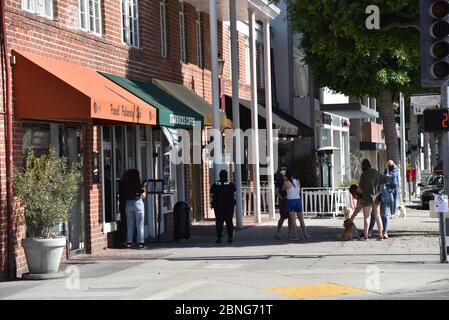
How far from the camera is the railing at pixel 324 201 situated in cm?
2661

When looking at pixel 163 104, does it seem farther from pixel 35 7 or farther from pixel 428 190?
pixel 428 190

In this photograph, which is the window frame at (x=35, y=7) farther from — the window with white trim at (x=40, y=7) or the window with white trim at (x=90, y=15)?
the window with white trim at (x=90, y=15)

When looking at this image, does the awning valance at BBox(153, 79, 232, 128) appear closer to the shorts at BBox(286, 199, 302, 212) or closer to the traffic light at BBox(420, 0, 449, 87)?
the shorts at BBox(286, 199, 302, 212)

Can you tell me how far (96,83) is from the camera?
15578mm

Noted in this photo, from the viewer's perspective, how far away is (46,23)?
48.6 ft

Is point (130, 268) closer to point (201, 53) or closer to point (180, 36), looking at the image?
point (180, 36)

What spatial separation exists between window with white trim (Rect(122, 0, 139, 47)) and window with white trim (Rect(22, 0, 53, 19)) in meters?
3.55

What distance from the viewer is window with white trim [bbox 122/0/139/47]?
1881cm

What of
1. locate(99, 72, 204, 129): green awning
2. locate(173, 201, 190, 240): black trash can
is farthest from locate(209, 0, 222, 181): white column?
locate(173, 201, 190, 240): black trash can

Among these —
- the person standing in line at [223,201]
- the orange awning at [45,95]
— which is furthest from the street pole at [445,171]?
the orange awning at [45,95]

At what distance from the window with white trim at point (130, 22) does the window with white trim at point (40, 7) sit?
140 inches

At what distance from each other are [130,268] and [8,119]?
Result: 127 inches

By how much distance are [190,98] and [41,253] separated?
872cm
